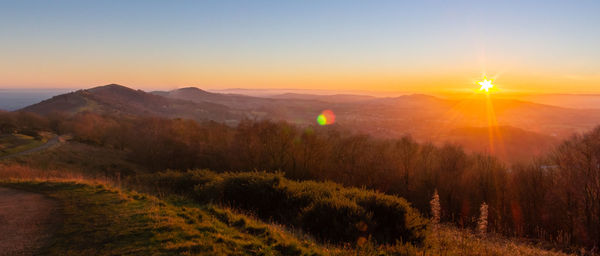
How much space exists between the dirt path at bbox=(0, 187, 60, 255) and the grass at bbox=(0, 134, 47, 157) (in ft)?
92.6

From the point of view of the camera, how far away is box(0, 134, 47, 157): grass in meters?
35.8

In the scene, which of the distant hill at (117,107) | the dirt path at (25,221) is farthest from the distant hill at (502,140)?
the distant hill at (117,107)

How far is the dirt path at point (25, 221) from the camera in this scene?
783 centimetres

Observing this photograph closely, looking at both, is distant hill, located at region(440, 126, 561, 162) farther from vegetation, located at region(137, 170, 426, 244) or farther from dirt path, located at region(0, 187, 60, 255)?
dirt path, located at region(0, 187, 60, 255)

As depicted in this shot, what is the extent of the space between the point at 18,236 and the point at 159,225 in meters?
3.48

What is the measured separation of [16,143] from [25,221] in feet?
132

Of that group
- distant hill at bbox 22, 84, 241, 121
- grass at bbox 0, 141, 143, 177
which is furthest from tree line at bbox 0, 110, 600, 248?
distant hill at bbox 22, 84, 241, 121

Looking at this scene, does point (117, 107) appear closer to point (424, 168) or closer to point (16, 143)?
point (16, 143)

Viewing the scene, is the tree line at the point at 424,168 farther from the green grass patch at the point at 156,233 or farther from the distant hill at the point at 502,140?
the distant hill at the point at 502,140

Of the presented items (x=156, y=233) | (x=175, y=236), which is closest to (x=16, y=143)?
(x=156, y=233)

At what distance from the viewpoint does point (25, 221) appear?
31.9 feet

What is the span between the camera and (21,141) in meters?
41.3

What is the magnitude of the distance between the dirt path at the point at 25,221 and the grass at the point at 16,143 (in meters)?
28.2

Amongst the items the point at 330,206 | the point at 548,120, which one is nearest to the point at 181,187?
the point at 330,206
